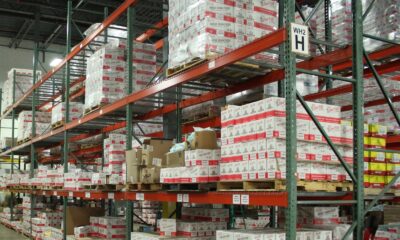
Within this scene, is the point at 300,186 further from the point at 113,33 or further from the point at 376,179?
the point at 113,33

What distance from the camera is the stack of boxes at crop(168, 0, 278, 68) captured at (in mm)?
5609

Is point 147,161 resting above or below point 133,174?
above

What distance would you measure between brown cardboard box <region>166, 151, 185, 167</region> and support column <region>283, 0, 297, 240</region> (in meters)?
1.85

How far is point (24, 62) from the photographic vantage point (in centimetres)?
2692

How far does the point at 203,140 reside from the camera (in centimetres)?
562

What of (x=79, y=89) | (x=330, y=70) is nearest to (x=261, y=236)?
(x=330, y=70)

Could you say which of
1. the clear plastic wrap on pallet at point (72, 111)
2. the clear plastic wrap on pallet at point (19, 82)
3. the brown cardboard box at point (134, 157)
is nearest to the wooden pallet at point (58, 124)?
the clear plastic wrap on pallet at point (72, 111)

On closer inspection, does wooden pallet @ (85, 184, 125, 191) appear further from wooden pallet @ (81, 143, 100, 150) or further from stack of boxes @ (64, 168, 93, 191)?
wooden pallet @ (81, 143, 100, 150)

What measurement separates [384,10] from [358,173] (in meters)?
2.40

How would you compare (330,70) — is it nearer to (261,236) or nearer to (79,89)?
(261,236)

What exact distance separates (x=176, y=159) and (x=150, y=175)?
76 centimetres

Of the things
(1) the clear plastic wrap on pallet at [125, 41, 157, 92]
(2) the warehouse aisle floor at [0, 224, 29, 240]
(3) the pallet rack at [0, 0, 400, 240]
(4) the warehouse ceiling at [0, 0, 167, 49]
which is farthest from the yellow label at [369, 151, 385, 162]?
(2) the warehouse aisle floor at [0, 224, 29, 240]

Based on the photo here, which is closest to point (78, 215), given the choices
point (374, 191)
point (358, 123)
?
point (374, 191)

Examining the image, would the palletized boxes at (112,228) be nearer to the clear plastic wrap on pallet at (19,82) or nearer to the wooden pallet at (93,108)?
the wooden pallet at (93,108)
